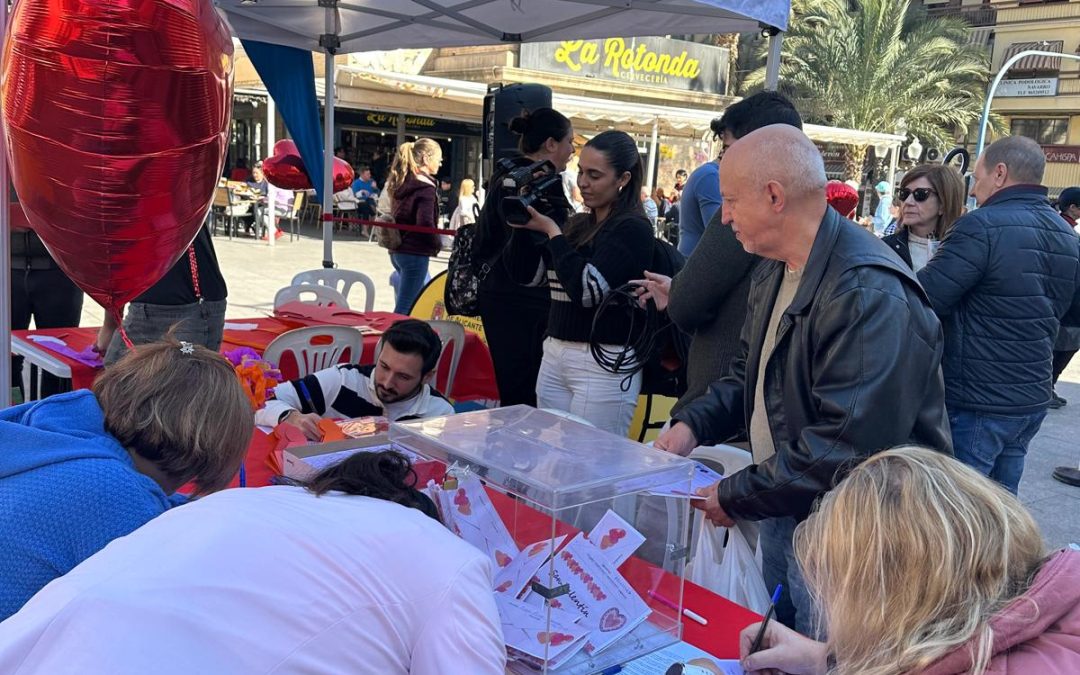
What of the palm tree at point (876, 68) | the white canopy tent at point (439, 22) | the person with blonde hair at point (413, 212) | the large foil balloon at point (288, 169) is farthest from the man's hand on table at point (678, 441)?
the palm tree at point (876, 68)

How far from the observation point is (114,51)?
170cm

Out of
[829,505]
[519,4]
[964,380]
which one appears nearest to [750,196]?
[829,505]

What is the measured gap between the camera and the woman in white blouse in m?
1.00

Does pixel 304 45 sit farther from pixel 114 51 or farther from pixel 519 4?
pixel 114 51

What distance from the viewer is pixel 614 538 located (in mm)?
1505

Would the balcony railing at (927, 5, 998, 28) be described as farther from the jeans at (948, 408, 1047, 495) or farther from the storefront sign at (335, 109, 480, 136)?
the jeans at (948, 408, 1047, 495)

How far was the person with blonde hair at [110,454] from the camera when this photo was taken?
1288 millimetres

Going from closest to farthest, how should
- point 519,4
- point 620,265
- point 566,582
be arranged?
Result: 1. point 566,582
2. point 620,265
3. point 519,4

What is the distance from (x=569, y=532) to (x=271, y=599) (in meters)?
0.55

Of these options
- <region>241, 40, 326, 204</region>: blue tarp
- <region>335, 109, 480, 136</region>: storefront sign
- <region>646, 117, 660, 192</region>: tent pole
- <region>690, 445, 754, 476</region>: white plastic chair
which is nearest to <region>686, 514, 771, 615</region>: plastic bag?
<region>690, 445, 754, 476</region>: white plastic chair

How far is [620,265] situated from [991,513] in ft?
6.28

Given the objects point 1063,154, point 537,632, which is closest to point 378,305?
point 537,632

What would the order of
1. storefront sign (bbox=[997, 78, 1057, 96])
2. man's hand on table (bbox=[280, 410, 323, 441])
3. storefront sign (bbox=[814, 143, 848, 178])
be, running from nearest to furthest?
man's hand on table (bbox=[280, 410, 323, 441]), storefront sign (bbox=[814, 143, 848, 178]), storefront sign (bbox=[997, 78, 1057, 96])

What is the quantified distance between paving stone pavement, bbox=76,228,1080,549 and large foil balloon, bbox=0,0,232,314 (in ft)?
6.33
